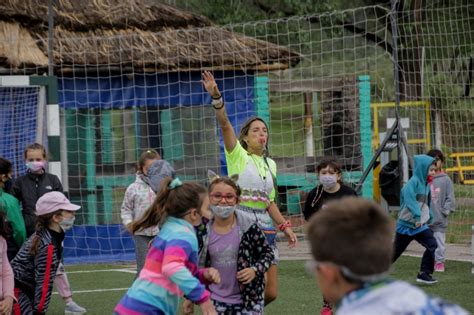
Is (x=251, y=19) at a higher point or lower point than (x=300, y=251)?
higher

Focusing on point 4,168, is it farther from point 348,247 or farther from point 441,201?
point 348,247

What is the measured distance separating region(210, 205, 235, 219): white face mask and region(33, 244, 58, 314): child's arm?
1358 mm

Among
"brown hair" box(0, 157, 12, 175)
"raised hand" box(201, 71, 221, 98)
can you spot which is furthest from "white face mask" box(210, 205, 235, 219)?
"brown hair" box(0, 157, 12, 175)

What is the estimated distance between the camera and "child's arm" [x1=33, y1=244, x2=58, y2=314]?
26.1 ft

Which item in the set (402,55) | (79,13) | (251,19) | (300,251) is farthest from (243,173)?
(251,19)

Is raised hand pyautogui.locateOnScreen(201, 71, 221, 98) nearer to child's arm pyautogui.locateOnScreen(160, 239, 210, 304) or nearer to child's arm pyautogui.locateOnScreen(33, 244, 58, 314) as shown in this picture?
child's arm pyautogui.locateOnScreen(33, 244, 58, 314)

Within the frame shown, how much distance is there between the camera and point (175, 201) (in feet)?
21.1

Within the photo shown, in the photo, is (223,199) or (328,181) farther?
(328,181)

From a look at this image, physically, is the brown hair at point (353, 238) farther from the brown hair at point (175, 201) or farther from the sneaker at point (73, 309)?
the sneaker at point (73, 309)

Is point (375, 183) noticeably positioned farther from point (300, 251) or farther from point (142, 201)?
Result: point (142, 201)

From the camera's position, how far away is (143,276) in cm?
629

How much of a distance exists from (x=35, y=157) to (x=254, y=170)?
3.61 metres

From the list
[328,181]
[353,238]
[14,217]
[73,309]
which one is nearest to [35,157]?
[14,217]

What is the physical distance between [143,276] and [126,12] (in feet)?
38.0
